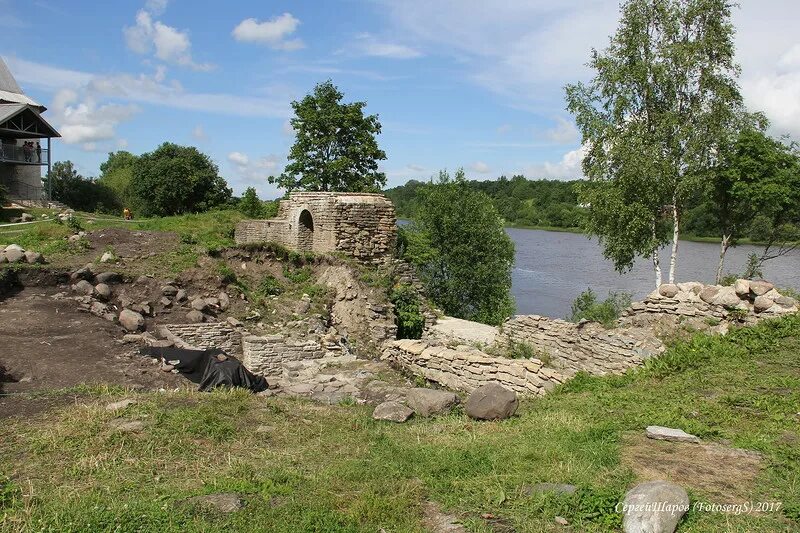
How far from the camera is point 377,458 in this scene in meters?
5.80

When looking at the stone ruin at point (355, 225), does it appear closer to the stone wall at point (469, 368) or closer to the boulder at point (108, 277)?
the stone wall at point (469, 368)

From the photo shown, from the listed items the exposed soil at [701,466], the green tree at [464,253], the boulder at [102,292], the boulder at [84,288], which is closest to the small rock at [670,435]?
the exposed soil at [701,466]

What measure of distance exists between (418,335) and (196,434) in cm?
876

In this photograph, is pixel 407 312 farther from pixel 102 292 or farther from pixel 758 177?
pixel 758 177

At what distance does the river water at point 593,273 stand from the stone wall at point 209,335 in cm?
2036

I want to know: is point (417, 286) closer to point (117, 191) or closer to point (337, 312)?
point (337, 312)

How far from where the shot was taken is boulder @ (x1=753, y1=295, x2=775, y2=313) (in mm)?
9242

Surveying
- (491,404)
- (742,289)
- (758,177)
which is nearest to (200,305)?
(491,404)

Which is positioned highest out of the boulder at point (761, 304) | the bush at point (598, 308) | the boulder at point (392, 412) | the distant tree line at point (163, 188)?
the distant tree line at point (163, 188)

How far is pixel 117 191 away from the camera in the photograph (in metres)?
39.4

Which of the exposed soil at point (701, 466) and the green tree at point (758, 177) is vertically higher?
the green tree at point (758, 177)

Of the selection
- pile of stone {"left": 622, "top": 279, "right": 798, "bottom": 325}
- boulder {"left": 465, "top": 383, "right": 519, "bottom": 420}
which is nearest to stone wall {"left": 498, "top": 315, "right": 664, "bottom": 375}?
pile of stone {"left": 622, "top": 279, "right": 798, "bottom": 325}

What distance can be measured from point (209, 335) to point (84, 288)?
3106 mm

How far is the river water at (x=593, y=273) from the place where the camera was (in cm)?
3181
